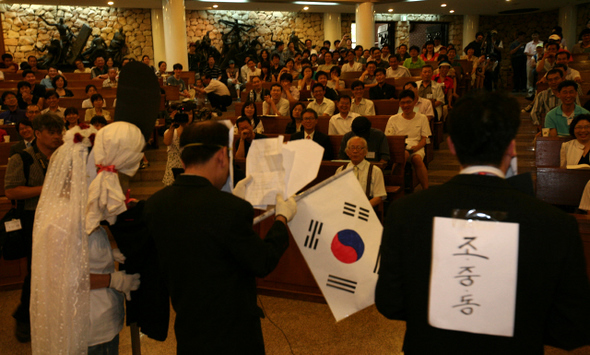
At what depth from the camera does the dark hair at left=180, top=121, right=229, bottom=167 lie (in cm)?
156

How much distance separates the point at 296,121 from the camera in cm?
582

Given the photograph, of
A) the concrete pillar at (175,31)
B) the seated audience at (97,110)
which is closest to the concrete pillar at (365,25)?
the concrete pillar at (175,31)

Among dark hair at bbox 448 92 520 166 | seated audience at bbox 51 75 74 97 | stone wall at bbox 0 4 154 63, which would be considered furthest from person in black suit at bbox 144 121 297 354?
stone wall at bbox 0 4 154 63

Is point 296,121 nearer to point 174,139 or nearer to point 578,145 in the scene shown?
point 174,139

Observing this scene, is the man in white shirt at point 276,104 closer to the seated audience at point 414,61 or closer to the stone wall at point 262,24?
the seated audience at point 414,61

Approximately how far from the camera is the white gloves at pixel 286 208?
173 centimetres

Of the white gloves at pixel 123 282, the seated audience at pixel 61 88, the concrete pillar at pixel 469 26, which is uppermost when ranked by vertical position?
the concrete pillar at pixel 469 26

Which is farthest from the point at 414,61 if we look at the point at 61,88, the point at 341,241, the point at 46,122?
the point at 341,241

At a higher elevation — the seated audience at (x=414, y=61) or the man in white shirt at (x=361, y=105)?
the seated audience at (x=414, y=61)

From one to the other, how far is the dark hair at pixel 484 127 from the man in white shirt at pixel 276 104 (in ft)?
19.0

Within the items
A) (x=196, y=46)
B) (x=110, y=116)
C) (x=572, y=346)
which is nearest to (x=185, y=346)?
(x=572, y=346)

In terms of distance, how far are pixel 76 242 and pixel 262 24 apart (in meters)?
15.4

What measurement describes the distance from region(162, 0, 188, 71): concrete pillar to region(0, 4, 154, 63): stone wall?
3238mm

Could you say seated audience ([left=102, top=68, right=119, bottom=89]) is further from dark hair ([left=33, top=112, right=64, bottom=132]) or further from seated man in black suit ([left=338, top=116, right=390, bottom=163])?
dark hair ([left=33, top=112, right=64, bottom=132])
